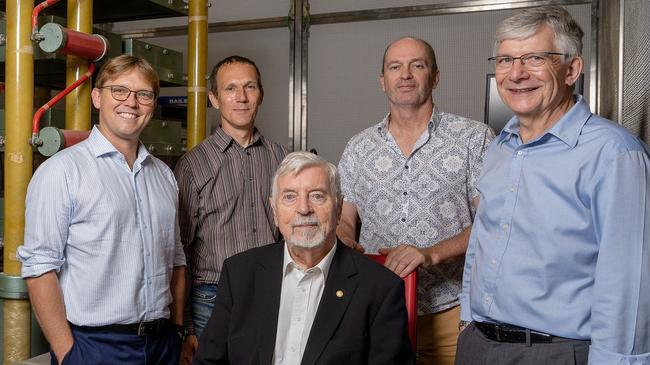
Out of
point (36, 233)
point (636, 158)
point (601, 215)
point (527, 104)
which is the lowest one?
point (36, 233)

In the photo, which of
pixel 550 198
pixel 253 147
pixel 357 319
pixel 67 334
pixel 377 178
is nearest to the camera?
pixel 550 198

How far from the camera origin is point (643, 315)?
1.36m

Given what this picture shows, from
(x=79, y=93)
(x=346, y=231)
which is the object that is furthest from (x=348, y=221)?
(x=79, y=93)

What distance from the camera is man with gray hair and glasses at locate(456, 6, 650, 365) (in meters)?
1.37

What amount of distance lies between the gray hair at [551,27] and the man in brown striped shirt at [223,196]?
4.16 ft

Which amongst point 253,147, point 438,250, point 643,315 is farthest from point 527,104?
point 253,147

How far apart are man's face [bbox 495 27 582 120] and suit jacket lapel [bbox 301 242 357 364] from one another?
0.71 m

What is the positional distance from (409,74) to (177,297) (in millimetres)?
1231

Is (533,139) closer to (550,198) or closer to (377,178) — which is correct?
(550,198)

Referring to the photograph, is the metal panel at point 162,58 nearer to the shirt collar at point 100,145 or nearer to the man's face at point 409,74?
the shirt collar at point 100,145

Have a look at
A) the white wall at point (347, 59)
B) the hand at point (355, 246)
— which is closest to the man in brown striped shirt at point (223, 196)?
the hand at point (355, 246)

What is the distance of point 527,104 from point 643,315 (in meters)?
0.58

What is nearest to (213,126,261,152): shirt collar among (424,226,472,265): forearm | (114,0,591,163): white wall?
(424,226,472,265): forearm

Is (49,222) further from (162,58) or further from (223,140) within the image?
(162,58)
